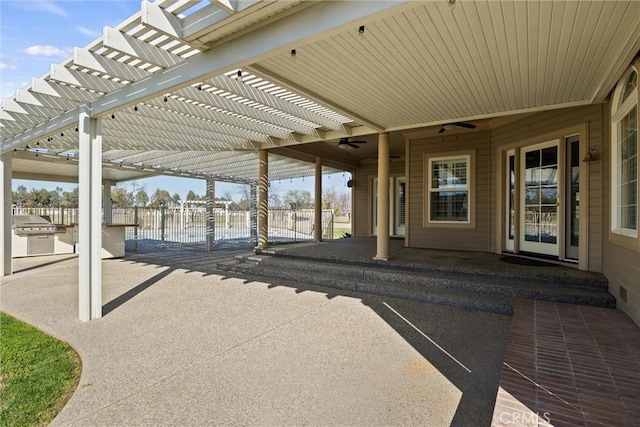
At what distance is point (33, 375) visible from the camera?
9.66 ft

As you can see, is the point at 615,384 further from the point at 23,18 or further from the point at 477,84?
the point at 23,18

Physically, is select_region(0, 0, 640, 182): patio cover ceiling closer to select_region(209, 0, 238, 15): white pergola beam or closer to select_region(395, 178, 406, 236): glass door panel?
select_region(209, 0, 238, 15): white pergola beam

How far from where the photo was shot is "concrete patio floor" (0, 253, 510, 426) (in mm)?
2373

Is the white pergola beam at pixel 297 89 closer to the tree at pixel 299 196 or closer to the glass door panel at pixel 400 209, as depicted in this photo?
the glass door panel at pixel 400 209

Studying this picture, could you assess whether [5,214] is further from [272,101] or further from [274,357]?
[274,357]

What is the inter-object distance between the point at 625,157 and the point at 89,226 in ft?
22.0

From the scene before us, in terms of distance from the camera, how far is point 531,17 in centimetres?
281

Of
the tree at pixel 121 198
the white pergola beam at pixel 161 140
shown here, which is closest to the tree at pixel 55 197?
the tree at pixel 121 198

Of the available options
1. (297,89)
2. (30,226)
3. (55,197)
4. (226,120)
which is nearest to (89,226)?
(226,120)

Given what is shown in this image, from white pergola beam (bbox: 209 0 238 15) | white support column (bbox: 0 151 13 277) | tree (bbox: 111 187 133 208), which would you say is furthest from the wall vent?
tree (bbox: 111 187 133 208)

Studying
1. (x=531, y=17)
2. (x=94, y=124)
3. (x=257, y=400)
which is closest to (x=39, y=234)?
(x=94, y=124)

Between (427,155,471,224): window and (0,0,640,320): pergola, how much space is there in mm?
1153

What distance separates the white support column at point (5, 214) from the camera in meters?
7.06

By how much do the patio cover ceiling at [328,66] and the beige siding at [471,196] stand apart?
214cm
